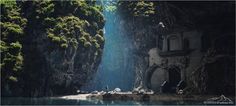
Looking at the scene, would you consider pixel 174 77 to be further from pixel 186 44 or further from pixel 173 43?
pixel 186 44

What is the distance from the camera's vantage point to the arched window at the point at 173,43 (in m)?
48.2

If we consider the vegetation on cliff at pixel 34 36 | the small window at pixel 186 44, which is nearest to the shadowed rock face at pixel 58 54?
the vegetation on cliff at pixel 34 36

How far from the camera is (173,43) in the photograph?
1937 inches

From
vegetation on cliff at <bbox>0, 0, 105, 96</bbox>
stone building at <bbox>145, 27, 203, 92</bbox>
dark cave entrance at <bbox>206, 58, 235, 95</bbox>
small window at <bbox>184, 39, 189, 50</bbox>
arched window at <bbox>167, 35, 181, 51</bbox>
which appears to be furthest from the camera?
vegetation on cliff at <bbox>0, 0, 105, 96</bbox>

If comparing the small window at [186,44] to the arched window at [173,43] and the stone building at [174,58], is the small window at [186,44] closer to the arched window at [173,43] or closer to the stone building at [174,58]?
the stone building at [174,58]

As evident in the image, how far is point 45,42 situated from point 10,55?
5971mm

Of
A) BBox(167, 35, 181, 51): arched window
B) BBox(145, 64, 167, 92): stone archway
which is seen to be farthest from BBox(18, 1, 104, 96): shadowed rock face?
BBox(167, 35, 181, 51): arched window

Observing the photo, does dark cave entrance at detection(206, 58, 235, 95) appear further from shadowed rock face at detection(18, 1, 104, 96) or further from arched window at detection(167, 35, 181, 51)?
shadowed rock face at detection(18, 1, 104, 96)

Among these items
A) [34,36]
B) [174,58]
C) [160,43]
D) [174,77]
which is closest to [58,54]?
[34,36]

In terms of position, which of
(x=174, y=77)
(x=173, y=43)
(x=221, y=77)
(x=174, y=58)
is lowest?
(x=174, y=77)

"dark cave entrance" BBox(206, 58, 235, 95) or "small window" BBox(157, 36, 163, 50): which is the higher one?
"small window" BBox(157, 36, 163, 50)

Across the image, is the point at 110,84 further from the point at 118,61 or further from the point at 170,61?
the point at 170,61

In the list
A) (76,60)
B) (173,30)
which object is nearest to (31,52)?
(76,60)

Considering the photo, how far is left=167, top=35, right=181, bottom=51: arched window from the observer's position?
158 feet
